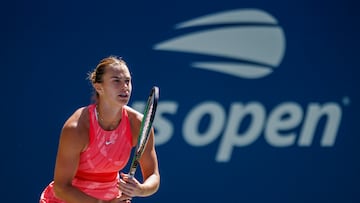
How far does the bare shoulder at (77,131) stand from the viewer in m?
3.61

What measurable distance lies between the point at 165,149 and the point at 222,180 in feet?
1.76

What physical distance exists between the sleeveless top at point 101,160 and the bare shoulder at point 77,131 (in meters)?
0.04

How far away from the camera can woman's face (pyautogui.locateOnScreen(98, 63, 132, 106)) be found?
3.71 metres

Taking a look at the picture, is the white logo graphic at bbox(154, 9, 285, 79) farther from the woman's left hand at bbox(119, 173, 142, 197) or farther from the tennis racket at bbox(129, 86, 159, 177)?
the woman's left hand at bbox(119, 173, 142, 197)

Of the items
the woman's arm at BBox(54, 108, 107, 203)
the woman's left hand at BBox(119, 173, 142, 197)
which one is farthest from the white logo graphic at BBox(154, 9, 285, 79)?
the woman's left hand at BBox(119, 173, 142, 197)

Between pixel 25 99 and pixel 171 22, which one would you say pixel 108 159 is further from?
pixel 171 22

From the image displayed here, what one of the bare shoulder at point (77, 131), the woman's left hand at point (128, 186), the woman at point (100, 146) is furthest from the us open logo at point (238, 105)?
the woman's left hand at point (128, 186)

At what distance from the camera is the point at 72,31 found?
17.5 ft

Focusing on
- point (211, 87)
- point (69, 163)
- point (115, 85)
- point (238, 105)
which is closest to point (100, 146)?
point (69, 163)

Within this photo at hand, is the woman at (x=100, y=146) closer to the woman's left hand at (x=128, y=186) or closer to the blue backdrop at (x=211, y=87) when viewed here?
the woman's left hand at (x=128, y=186)

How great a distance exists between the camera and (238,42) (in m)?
5.89

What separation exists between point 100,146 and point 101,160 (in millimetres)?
70

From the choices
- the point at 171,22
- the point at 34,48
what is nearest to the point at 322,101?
the point at 171,22

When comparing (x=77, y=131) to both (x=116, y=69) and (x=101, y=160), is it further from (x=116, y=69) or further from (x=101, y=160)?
(x=116, y=69)
